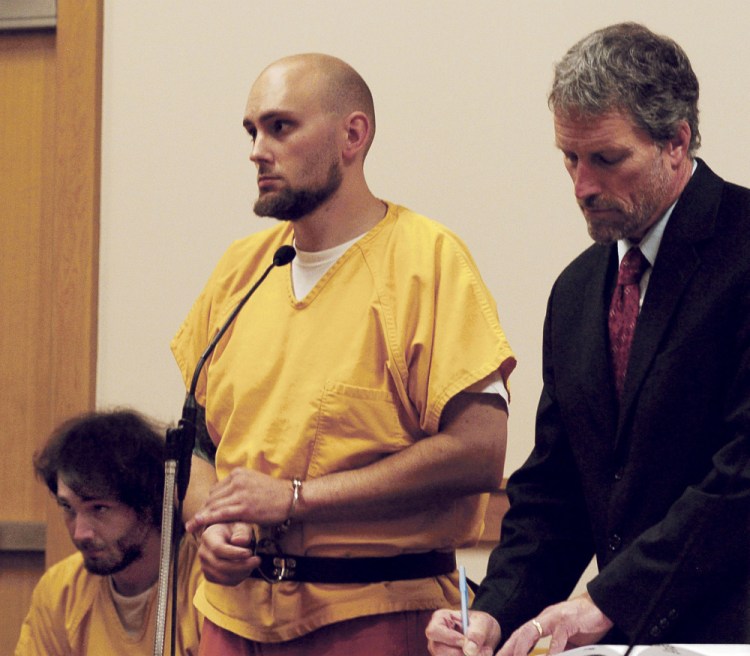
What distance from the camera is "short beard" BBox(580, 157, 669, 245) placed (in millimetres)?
1577

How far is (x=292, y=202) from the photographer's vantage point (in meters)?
2.03

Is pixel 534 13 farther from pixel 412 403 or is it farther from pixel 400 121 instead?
pixel 412 403

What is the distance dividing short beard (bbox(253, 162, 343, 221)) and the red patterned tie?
1.89 ft

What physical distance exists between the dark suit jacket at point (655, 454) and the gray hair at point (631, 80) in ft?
0.37

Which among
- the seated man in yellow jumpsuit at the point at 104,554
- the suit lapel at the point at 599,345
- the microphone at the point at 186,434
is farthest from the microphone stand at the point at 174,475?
the seated man in yellow jumpsuit at the point at 104,554

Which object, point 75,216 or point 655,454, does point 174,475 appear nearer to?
point 655,454

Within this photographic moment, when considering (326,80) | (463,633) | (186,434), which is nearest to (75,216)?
(326,80)

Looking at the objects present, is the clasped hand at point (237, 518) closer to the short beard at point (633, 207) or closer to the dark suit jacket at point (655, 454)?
the dark suit jacket at point (655, 454)

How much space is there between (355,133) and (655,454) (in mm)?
840

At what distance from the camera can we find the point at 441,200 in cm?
303

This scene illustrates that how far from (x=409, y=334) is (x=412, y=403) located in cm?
11

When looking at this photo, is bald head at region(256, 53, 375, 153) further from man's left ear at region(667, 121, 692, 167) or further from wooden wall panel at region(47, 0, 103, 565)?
wooden wall panel at region(47, 0, 103, 565)

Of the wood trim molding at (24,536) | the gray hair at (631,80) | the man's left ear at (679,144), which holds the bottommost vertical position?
the wood trim molding at (24,536)

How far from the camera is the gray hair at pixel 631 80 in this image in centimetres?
155
